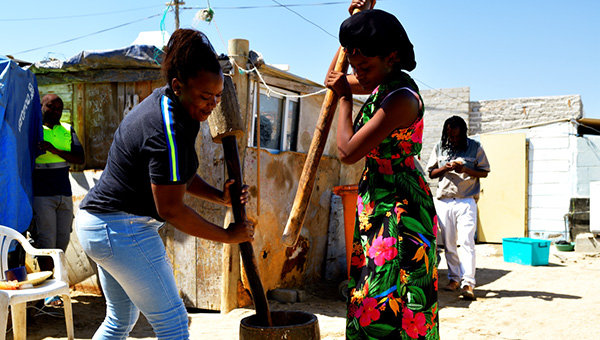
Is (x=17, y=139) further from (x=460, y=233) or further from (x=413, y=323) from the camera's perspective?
(x=460, y=233)

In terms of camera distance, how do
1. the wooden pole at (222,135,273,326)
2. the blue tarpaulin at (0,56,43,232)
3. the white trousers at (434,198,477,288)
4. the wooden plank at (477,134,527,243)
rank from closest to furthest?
the wooden pole at (222,135,273,326), the blue tarpaulin at (0,56,43,232), the white trousers at (434,198,477,288), the wooden plank at (477,134,527,243)

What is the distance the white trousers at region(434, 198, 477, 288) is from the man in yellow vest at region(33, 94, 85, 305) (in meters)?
4.11

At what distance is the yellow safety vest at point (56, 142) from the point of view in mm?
5191

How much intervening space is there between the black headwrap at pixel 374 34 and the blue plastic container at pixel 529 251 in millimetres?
7061

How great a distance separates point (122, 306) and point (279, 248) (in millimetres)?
3719

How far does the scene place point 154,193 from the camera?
1.96 meters

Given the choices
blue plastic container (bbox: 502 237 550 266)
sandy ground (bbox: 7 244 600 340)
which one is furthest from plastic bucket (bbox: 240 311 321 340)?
blue plastic container (bbox: 502 237 550 266)

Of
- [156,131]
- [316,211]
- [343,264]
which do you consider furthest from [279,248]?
[156,131]

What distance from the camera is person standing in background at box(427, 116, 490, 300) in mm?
6164

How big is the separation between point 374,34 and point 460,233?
466 cm

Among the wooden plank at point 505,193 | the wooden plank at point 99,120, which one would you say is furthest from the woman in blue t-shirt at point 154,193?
the wooden plank at point 505,193

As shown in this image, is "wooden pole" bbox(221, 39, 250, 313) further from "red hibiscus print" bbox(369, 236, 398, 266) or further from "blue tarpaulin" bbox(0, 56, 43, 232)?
"red hibiscus print" bbox(369, 236, 398, 266)

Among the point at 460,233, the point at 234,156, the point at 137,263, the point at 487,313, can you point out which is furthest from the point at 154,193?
the point at 460,233

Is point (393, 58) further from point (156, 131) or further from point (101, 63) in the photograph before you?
point (101, 63)
